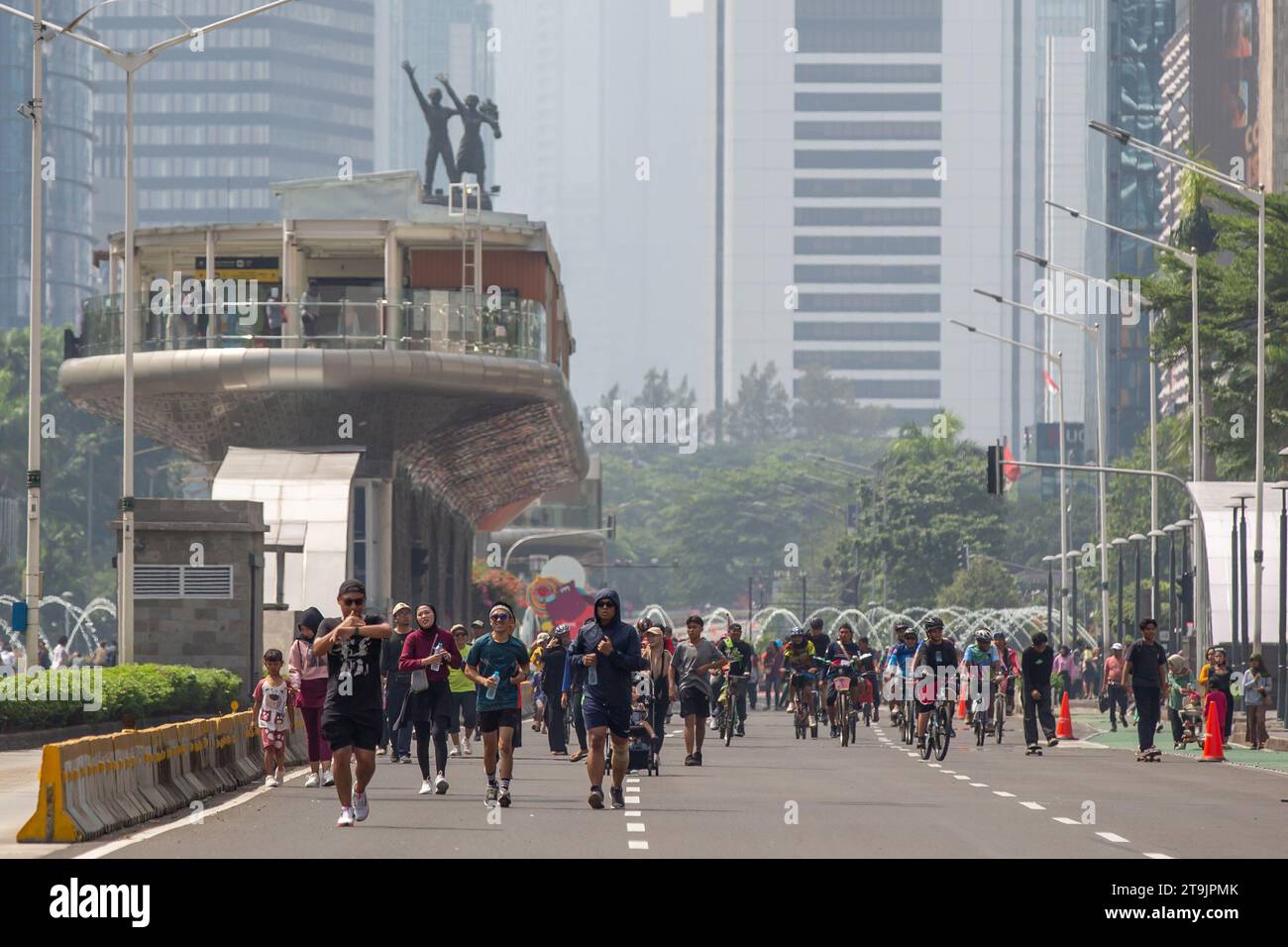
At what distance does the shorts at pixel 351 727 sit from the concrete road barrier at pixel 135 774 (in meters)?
1.70

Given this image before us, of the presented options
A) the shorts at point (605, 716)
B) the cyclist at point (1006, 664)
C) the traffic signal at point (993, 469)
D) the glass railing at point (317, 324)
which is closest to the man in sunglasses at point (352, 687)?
the shorts at point (605, 716)

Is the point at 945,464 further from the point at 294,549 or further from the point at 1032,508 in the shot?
the point at 294,549

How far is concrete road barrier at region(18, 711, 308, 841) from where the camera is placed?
17.2 meters

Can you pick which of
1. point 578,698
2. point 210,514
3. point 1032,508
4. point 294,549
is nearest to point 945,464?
point 1032,508

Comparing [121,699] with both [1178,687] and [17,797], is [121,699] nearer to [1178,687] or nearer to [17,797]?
[17,797]

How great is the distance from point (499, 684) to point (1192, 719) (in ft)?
65.1

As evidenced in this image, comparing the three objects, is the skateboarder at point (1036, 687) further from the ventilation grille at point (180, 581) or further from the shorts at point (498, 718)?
the ventilation grille at point (180, 581)

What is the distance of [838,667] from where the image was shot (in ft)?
122

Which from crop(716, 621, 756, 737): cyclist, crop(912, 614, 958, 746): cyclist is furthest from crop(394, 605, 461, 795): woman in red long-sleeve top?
crop(716, 621, 756, 737): cyclist

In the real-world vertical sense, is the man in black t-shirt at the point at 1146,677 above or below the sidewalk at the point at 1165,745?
above

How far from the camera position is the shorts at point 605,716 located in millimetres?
20969

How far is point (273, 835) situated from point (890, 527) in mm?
110711

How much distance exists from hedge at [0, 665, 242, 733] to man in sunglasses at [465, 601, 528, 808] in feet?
34.9

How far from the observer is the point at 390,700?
93.4 ft
